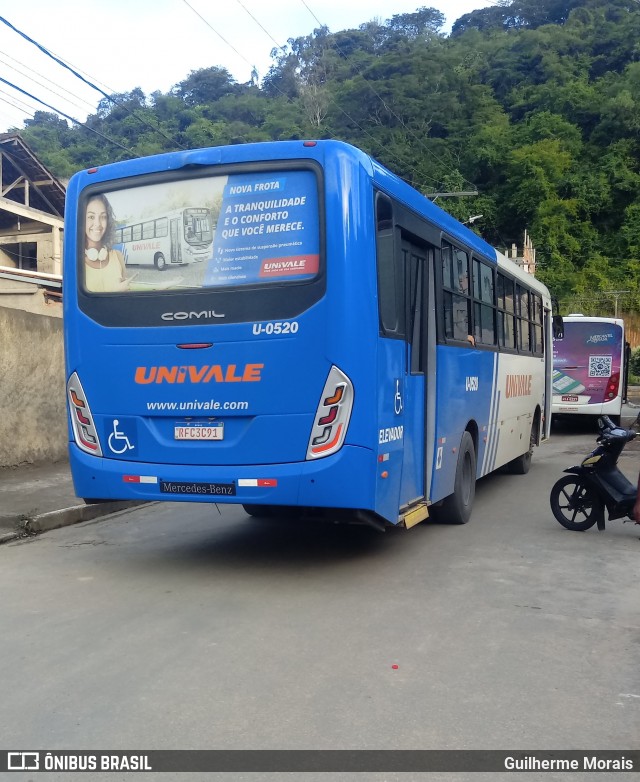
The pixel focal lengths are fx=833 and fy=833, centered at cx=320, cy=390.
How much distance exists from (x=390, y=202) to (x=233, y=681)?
12.6 ft

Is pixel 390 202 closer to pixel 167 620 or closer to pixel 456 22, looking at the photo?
pixel 167 620

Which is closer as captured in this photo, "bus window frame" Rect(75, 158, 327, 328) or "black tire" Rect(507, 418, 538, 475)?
"bus window frame" Rect(75, 158, 327, 328)

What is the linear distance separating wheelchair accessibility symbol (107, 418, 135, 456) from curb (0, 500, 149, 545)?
169cm

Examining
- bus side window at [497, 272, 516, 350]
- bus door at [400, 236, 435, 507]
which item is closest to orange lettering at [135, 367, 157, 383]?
bus door at [400, 236, 435, 507]

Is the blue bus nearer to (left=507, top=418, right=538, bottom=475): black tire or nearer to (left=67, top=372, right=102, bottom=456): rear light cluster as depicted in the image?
(left=67, top=372, right=102, bottom=456): rear light cluster

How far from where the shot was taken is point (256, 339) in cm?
613

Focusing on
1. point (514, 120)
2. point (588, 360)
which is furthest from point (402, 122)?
point (588, 360)

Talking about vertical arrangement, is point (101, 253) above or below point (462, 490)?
above

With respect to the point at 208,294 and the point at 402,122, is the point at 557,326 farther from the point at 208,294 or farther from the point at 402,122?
the point at 402,122

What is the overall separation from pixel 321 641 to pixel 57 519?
494cm

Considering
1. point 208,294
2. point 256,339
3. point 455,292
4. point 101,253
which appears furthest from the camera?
point 455,292

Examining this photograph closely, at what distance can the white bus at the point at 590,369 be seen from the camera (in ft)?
64.6

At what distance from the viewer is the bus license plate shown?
624 cm

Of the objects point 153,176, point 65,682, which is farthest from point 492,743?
point 153,176
